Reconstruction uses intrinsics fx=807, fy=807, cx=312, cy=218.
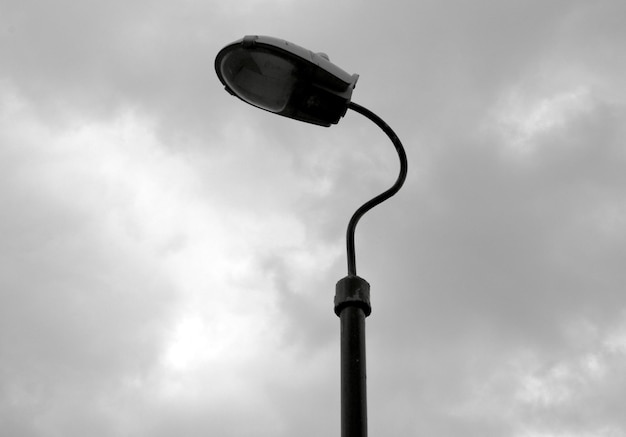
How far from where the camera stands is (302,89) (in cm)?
591

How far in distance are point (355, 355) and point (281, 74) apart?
2.18m

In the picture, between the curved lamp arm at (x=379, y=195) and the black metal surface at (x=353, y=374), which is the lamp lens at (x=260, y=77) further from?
the black metal surface at (x=353, y=374)

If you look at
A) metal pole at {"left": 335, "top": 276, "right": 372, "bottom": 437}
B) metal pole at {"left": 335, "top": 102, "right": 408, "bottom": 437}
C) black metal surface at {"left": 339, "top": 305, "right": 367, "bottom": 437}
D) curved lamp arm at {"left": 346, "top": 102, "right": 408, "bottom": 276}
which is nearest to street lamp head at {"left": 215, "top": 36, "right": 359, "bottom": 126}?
curved lamp arm at {"left": 346, "top": 102, "right": 408, "bottom": 276}

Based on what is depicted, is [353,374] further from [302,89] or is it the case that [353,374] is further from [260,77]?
[260,77]

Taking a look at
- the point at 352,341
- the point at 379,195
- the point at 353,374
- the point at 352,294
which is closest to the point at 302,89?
the point at 379,195

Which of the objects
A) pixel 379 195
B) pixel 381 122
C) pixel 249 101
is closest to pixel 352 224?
pixel 379 195

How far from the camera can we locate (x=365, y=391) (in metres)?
4.69

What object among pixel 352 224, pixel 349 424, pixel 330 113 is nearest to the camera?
pixel 349 424

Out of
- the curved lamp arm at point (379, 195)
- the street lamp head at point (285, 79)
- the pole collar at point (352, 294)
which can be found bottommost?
the pole collar at point (352, 294)

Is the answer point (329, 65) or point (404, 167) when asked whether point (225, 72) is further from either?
point (404, 167)

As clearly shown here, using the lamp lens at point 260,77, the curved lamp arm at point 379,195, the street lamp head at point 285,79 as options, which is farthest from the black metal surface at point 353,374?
the lamp lens at point 260,77

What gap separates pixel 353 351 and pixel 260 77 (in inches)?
88.2

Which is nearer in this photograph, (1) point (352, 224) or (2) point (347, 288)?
(2) point (347, 288)

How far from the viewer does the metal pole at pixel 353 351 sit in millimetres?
4559
